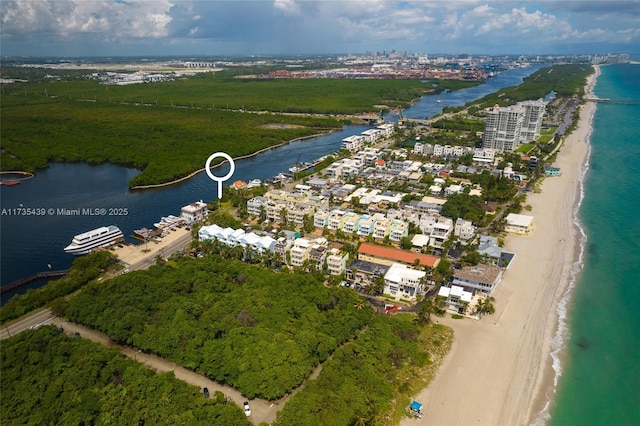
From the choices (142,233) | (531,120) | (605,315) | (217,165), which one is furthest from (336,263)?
(531,120)

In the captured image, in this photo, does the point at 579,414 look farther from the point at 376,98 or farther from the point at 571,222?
the point at 376,98

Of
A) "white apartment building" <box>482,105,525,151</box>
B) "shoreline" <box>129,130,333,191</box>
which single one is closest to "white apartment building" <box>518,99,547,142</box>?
"white apartment building" <box>482,105,525,151</box>

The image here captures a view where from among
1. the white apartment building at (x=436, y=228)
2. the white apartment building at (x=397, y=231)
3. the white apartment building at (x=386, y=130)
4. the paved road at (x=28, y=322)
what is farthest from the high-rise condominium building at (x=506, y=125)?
the paved road at (x=28, y=322)

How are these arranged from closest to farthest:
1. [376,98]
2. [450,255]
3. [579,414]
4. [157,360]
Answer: [579,414] < [157,360] < [450,255] < [376,98]

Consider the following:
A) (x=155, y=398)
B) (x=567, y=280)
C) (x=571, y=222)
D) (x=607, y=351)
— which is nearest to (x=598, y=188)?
(x=571, y=222)

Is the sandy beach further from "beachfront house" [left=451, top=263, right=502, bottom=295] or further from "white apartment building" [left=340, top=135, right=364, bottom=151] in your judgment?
"white apartment building" [left=340, top=135, right=364, bottom=151]
